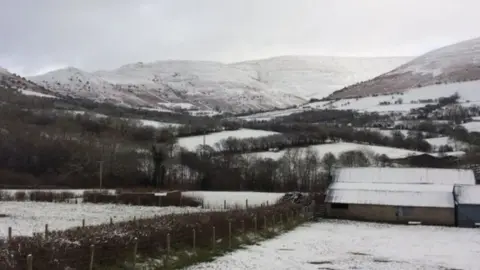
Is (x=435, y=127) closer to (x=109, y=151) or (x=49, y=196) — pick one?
(x=109, y=151)

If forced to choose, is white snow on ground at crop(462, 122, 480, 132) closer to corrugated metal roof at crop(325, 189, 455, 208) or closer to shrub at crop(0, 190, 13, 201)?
corrugated metal roof at crop(325, 189, 455, 208)

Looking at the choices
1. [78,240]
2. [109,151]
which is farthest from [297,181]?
[78,240]

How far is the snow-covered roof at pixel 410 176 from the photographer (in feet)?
188

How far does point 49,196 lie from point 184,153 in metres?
48.6

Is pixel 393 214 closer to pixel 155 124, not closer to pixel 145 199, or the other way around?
pixel 145 199

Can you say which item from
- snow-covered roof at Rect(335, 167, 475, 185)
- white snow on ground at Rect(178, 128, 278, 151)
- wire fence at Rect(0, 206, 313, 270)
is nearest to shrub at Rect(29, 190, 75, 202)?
snow-covered roof at Rect(335, 167, 475, 185)

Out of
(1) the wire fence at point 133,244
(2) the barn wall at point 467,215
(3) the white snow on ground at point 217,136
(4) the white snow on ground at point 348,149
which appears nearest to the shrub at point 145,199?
(2) the barn wall at point 467,215

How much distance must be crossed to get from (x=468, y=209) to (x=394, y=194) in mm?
6762

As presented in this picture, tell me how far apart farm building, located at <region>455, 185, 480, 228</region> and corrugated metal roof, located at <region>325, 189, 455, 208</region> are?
0.74m

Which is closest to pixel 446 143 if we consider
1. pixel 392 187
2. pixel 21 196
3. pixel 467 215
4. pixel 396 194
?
pixel 392 187

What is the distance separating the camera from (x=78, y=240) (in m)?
16.4

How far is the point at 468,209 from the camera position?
49.8m

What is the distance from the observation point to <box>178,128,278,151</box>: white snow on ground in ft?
403

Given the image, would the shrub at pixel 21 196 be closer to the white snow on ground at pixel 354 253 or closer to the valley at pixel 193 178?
the valley at pixel 193 178
